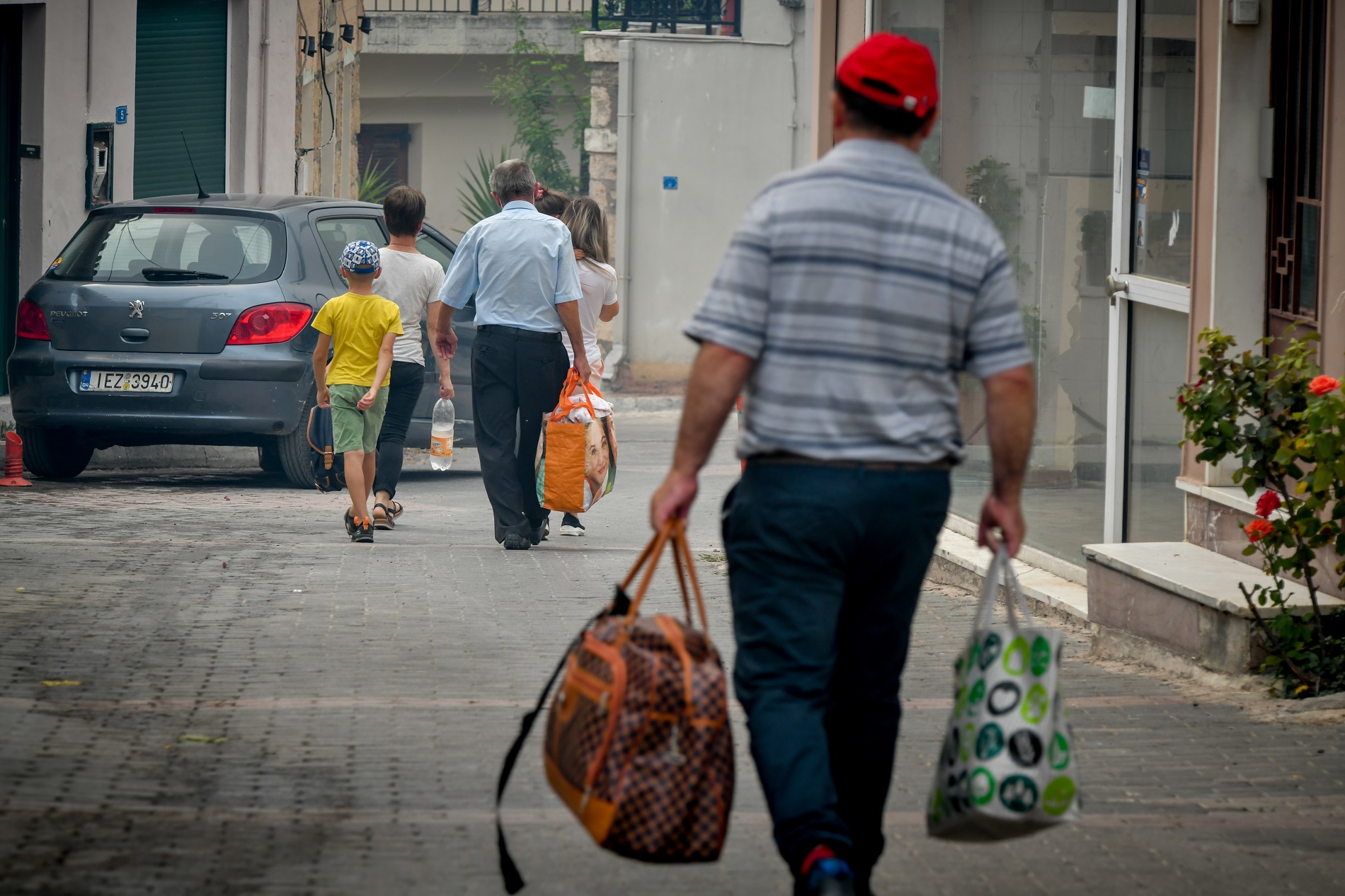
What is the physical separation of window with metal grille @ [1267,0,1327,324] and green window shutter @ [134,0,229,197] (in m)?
12.5

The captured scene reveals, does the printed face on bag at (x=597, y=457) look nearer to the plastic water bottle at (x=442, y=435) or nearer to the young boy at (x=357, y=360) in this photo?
the young boy at (x=357, y=360)

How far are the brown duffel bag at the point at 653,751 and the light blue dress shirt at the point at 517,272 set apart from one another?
5.63 metres

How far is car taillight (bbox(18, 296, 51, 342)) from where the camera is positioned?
36.6 feet

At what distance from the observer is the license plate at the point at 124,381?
10938 mm

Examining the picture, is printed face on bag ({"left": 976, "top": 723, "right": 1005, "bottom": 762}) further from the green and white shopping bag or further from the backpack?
the backpack

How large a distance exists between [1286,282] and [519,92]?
2204 cm

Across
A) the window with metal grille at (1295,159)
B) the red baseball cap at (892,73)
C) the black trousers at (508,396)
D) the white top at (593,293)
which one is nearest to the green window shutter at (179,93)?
the white top at (593,293)

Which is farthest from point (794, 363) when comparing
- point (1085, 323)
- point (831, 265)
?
point (1085, 323)

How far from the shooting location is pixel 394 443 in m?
9.81

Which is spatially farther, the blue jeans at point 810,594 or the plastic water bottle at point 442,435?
the plastic water bottle at point 442,435

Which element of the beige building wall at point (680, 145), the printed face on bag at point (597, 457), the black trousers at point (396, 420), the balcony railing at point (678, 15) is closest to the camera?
the printed face on bag at point (597, 457)

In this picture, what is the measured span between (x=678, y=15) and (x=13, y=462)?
13.2 meters

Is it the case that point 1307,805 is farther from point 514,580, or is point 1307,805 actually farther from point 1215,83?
point 514,580

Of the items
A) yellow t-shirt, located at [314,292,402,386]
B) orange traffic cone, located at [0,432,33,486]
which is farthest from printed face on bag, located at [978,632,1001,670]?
orange traffic cone, located at [0,432,33,486]
